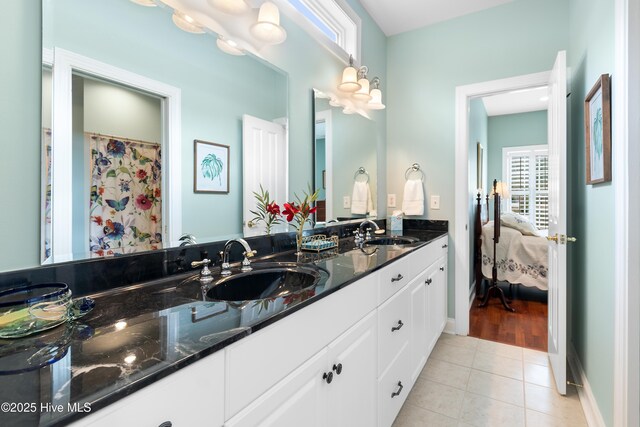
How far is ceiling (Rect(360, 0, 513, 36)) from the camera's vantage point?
8.39 feet

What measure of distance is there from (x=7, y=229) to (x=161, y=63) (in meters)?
0.73

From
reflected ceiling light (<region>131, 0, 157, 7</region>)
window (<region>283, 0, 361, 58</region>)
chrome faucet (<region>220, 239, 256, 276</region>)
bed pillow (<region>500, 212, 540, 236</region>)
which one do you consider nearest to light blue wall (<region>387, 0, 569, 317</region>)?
window (<region>283, 0, 361, 58</region>)

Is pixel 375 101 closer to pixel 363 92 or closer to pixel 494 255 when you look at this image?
pixel 363 92

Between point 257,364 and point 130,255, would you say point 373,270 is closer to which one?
point 257,364

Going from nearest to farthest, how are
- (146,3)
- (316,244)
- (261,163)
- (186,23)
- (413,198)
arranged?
(146,3) < (186,23) < (261,163) < (316,244) < (413,198)

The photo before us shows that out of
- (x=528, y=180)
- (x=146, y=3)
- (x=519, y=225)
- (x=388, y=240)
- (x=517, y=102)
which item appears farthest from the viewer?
(x=528, y=180)

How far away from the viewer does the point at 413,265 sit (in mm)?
1843

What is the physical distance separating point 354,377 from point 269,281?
479 mm

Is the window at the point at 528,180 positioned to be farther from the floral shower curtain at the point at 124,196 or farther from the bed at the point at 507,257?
the floral shower curtain at the point at 124,196

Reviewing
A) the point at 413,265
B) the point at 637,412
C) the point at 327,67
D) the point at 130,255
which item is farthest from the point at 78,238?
the point at 637,412

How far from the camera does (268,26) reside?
62.4 inches

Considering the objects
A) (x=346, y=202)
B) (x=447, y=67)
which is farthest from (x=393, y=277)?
(x=447, y=67)

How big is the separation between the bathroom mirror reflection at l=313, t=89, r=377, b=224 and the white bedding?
1757 mm

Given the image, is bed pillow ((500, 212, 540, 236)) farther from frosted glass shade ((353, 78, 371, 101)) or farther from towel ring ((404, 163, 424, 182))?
frosted glass shade ((353, 78, 371, 101))
